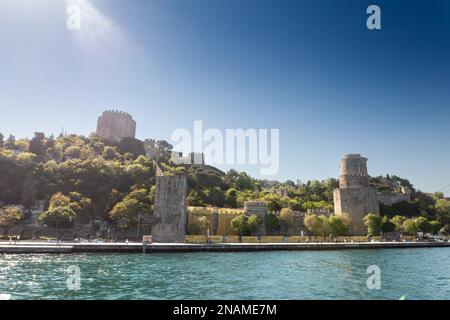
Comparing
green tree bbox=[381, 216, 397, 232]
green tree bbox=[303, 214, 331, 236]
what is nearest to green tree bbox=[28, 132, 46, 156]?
green tree bbox=[303, 214, 331, 236]

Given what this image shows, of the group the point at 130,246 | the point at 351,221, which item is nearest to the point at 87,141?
the point at 130,246

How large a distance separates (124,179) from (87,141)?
3845 centimetres

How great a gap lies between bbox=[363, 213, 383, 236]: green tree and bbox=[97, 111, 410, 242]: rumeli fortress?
3810mm

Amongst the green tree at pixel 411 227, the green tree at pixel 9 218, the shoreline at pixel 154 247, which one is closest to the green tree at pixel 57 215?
the green tree at pixel 9 218

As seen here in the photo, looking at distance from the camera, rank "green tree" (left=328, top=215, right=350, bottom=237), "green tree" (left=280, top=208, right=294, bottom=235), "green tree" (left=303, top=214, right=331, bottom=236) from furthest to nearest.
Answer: "green tree" (left=280, top=208, right=294, bottom=235)
"green tree" (left=328, top=215, right=350, bottom=237)
"green tree" (left=303, top=214, right=331, bottom=236)

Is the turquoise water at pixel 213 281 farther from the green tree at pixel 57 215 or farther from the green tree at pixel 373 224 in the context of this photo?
the green tree at pixel 373 224

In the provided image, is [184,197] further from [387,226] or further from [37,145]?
[37,145]

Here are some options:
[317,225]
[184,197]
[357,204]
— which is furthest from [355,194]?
[184,197]

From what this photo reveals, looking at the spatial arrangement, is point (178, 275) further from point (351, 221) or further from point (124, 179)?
point (351, 221)

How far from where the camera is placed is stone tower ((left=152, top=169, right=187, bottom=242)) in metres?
44.9

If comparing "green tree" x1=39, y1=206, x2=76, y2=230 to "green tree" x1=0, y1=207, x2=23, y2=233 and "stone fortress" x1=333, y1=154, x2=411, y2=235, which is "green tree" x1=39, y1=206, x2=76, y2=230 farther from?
"stone fortress" x1=333, y1=154, x2=411, y2=235

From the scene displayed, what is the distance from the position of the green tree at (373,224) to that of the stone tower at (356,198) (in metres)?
3.74

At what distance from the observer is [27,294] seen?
14.1 metres

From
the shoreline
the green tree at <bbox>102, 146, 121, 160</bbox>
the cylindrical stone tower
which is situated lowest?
the shoreline
